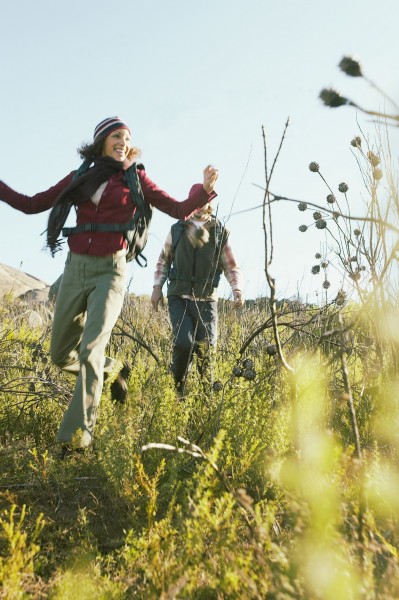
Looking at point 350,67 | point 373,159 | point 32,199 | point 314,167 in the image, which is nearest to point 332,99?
point 350,67

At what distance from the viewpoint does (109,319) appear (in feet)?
10.8

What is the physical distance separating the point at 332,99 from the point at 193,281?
3566 mm

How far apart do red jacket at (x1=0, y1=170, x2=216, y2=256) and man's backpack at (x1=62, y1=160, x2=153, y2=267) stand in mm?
33

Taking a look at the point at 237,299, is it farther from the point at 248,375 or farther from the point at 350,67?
the point at 350,67

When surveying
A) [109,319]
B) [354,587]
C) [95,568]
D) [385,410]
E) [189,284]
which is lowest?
[95,568]

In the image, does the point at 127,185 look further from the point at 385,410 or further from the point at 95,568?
the point at 95,568

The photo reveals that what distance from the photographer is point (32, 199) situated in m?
3.64

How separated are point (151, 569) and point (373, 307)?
141cm

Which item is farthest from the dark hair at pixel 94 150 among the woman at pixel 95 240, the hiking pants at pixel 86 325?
the hiking pants at pixel 86 325

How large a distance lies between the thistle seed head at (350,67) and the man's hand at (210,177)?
1.95m

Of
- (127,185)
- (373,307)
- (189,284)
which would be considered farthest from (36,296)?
(373,307)

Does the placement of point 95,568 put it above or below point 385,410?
below

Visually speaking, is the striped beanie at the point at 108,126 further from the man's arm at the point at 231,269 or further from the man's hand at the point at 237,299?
the man's hand at the point at 237,299

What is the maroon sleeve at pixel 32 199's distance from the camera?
363 cm
